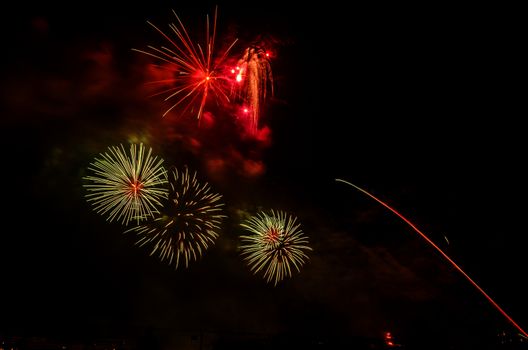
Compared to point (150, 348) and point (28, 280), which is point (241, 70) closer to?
point (150, 348)

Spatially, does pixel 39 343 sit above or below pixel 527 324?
below

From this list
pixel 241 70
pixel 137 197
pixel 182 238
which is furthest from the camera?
pixel 182 238

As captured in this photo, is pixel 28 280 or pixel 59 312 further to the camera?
pixel 59 312

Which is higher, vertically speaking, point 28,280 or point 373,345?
point 28,280

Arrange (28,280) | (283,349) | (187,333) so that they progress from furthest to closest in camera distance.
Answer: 1. (28,280)
2. (283,349)
3. (187,333)

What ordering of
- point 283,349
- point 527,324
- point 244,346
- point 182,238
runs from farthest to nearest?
point 527,324, point 244,346, point 283,349, point 182,238

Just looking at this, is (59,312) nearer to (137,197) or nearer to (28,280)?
(28,280)

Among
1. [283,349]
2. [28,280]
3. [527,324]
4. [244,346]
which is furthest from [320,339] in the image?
[28,280]

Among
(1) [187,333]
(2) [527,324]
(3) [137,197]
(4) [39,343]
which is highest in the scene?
(2) [527,324]

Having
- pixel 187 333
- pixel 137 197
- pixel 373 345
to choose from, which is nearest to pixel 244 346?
pixel 373 345
